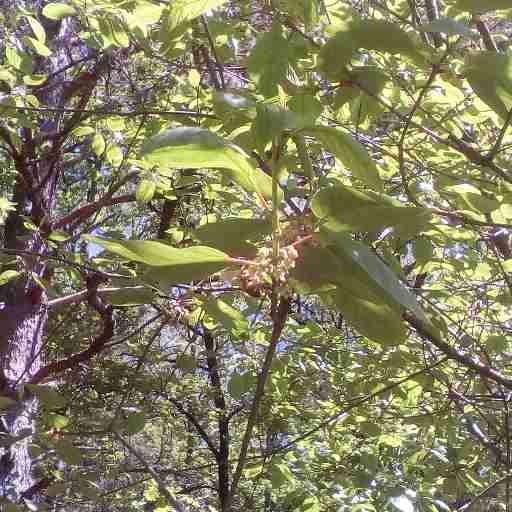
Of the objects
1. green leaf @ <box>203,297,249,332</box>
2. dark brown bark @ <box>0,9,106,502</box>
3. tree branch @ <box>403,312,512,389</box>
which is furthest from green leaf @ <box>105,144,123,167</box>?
tree branch @ <box>403,312,512,389</box>

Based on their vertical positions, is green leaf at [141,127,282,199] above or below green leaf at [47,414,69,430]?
below

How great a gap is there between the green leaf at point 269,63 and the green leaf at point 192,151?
9.7 inches

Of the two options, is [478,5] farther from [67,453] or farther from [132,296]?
[67,453]

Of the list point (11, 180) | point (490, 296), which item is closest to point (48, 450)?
point (490, 296)

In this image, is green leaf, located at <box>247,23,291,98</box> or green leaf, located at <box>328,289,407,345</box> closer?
green leaf, located at <box>328,289,407,345</box>

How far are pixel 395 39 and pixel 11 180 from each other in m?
5.06

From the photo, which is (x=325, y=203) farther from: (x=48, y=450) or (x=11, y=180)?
(x=11, y=180)

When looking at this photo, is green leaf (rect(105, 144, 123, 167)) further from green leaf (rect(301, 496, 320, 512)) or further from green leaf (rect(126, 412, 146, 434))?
green leaf (rect(301, 496, 320, 512))

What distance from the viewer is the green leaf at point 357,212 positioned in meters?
0.59

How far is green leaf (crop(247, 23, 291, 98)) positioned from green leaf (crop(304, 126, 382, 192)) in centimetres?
23

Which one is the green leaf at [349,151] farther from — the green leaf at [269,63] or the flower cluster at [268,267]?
the green leaf at [269,63]

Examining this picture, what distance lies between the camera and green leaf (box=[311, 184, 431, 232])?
0.59m

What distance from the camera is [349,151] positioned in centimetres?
58

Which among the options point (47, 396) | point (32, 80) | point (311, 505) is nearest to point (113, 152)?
point (32, 80)
